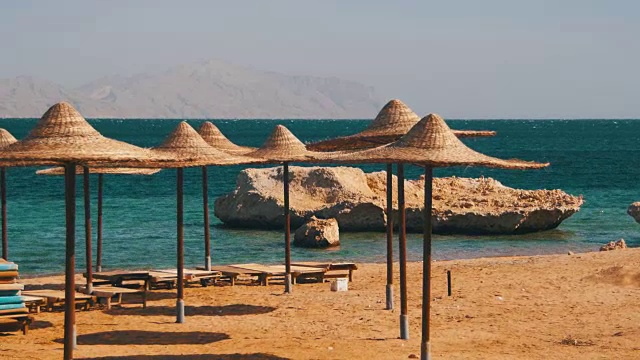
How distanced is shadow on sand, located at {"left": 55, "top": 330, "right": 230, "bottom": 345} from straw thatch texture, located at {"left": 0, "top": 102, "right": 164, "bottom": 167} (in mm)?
3558

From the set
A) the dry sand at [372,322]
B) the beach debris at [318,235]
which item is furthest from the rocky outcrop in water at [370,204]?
the dry sand at [372,322]

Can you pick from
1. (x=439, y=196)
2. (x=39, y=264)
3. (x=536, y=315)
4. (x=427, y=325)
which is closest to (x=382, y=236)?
(x=439, y=196)

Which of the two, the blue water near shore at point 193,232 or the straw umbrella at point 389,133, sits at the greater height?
the straw umbrella at point 389,133

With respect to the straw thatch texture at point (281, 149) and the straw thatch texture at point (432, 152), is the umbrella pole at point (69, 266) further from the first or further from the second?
the straw thatch texture at point (281, 149)

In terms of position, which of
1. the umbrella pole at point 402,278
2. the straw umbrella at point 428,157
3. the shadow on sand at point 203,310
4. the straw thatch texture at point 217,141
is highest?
the straw thatch texture at point 217,141

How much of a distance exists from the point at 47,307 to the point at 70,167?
6.60 m

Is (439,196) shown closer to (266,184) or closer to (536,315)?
(266,184)

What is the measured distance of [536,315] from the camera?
20016 millimetres

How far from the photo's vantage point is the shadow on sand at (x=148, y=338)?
1806 cm

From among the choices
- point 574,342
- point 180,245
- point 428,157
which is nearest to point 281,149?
point 180,245

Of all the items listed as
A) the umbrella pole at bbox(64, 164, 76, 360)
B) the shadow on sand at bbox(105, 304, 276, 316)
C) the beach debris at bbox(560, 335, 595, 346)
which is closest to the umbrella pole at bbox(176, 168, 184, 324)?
the shadow on sand at bbox(105, 304, 276, 316)

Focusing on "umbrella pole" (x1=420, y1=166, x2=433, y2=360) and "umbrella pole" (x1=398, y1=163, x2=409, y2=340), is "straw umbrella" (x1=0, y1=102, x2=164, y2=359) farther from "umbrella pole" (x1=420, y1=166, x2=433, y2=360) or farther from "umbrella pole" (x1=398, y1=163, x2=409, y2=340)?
"umbrella pole" (x1=398, y1=163, x2=409, y2=340)

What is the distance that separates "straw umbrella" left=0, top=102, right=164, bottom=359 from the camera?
15.0 m

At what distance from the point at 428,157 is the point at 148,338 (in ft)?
19.5
